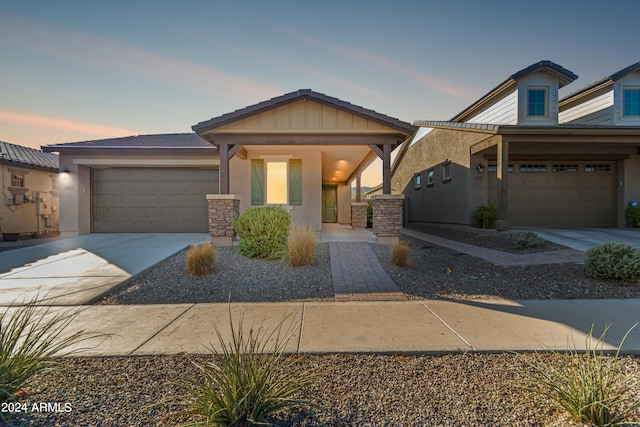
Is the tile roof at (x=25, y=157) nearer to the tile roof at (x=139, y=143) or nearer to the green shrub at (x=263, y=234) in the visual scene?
the tile roof at (x=139, y=143)

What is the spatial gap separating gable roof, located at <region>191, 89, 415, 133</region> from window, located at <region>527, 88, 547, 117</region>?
6.80 meters

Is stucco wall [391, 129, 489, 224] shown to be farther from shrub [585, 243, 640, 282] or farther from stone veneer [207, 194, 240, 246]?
stone veneer [207, 194, 240, 246]

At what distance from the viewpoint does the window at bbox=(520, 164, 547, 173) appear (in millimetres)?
12547

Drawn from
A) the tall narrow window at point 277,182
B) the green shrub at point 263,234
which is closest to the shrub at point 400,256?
the green shrub at point 263,234

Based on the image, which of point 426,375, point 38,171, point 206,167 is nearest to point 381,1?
point 206,167

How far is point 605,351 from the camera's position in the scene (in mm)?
2879

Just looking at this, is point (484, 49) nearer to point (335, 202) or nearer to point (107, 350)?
point (335, 202)

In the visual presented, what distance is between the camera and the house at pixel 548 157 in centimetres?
1137

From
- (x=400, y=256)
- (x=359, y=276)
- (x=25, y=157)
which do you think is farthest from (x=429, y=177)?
(x=25, y=157)

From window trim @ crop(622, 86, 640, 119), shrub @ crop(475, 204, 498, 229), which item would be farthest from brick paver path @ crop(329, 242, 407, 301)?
window trim @ crop(622, 86, 640, 119)

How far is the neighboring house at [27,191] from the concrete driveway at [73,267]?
4798mm

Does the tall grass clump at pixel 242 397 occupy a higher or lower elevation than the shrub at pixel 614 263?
lower

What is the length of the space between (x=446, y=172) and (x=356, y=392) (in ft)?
45.2

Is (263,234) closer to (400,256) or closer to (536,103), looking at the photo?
(400,256)
